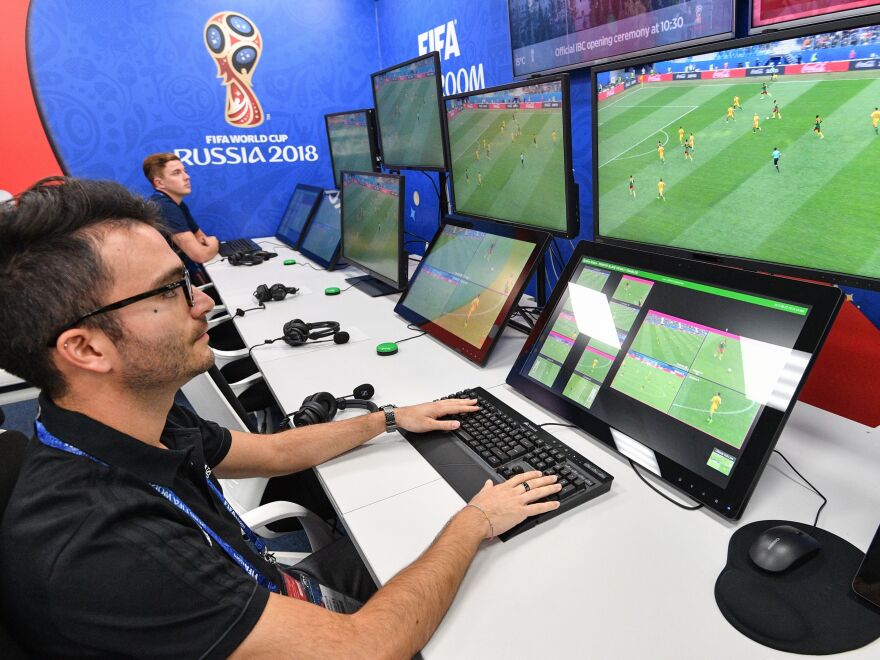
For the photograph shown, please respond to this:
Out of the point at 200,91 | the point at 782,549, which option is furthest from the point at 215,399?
the point at 200,91

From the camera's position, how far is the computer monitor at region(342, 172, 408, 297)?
2154 millimetres

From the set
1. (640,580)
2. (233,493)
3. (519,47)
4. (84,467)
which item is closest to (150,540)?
(84,467)

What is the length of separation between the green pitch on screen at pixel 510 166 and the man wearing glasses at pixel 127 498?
2.74 feet

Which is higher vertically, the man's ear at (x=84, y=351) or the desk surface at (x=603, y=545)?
the man's ear at (x=84, y=351)

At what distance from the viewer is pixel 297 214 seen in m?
3.70

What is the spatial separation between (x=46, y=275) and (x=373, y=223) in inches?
64.8

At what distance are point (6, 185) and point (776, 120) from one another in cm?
400

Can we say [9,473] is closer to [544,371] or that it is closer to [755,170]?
[544,371]

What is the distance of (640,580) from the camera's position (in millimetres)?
747

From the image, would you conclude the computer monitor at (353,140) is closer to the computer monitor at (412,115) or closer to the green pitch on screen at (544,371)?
the computer monitor at (412,115)

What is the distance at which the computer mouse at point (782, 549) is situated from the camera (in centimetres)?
71

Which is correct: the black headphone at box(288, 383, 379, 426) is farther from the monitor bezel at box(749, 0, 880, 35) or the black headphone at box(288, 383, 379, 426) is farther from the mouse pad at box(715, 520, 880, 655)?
the monitor bezel at box(749, 0, 880, 35)

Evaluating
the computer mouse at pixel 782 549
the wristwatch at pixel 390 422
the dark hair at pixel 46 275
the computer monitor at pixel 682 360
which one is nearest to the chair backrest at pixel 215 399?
the wristwatch at pixel 390 422

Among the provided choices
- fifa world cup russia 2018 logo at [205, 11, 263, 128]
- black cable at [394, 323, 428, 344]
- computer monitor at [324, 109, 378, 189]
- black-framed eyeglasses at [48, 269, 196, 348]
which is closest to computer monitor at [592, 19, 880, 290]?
black cable at [394, 323, 428, 344]
